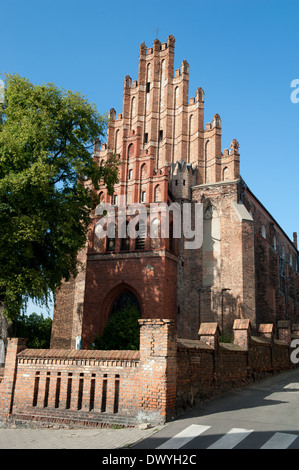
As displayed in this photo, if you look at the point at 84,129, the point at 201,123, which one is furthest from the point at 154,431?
the point at 201,123

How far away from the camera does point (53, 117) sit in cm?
1770

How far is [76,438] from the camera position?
8844mm

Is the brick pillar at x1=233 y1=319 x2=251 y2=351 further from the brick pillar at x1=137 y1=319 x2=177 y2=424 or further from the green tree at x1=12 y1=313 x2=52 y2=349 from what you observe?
the green tree at x1=12 y1=313 x2=52 y2=349

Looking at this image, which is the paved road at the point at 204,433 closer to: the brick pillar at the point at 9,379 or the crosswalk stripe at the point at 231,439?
the crosswalk stripe at the point at 231,439

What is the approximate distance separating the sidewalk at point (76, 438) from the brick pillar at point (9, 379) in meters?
1.17

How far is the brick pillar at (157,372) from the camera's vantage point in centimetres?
920

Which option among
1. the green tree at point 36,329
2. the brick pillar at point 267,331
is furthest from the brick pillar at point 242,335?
the green tree at point 36,329

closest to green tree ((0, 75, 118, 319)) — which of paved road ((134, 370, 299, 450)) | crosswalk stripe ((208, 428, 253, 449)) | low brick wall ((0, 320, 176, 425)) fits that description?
low brick wall ((0, 320, 176, 425))

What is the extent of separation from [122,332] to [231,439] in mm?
11947

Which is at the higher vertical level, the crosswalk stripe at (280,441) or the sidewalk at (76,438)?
the crosswalk stripe at (280,441)

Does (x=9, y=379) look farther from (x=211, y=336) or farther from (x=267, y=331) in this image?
(x=267, y=331)

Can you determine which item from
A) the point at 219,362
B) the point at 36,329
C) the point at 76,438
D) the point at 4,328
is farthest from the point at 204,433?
the point at 36,329

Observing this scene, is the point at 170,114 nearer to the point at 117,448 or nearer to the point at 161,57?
the point at 161,57

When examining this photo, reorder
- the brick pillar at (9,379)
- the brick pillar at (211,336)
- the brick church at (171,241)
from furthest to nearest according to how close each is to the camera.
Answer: the brick church at (171,241) < the brick pillar at (211,336) < the brick pillar at (9,379)
